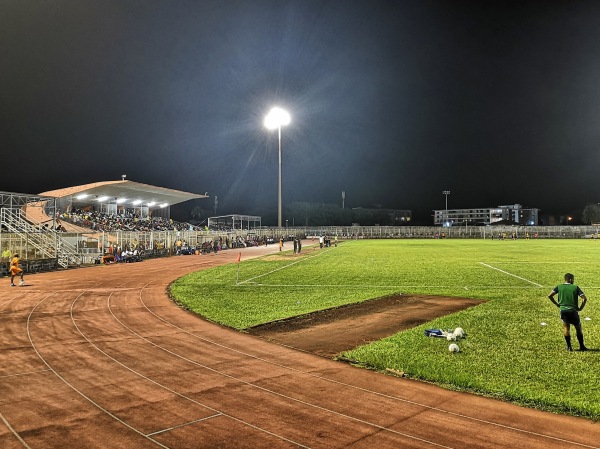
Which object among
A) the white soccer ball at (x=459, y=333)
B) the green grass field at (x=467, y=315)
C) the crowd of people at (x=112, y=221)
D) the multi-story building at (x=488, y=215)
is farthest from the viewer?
the multi-story building at (x=488, y=215)

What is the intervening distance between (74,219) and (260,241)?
24.3 metres

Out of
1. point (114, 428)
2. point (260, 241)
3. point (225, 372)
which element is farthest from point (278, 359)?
point (260, 241)

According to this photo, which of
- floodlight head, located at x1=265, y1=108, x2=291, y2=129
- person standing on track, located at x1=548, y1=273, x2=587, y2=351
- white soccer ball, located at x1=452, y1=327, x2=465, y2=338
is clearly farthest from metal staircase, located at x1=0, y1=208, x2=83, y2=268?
person standing on track, located at x1=548, y1=273, x2=587, y2=351

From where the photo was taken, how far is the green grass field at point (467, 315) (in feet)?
21.6

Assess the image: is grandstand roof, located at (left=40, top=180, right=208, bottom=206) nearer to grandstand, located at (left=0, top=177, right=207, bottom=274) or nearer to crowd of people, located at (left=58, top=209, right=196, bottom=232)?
grandstand, located at (left=0, top=177, right=207, bottom=274)

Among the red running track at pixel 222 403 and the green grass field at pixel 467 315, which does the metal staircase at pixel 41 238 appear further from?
the red running track at pixel 222 403

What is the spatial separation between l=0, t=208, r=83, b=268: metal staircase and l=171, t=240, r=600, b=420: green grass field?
11.7 metres

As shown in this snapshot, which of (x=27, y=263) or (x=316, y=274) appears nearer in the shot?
(x=316, y=274)

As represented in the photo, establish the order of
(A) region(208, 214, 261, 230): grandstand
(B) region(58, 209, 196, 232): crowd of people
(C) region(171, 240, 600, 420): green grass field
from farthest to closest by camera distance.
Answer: (A) region(208, 214, 261, 230): grandstand
(B) region(58, 209, 196, 232): crowd of people
(C) region(171, 240, 600, 420): green grass field

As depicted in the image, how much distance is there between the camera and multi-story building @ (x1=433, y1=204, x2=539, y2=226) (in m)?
153

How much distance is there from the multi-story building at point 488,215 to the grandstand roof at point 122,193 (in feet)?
374

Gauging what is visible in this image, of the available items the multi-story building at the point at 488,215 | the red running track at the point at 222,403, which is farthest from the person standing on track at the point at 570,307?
the multi-story building at the point at 488,215

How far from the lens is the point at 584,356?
7805mm

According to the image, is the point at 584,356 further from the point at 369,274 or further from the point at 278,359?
the point at 369,274
